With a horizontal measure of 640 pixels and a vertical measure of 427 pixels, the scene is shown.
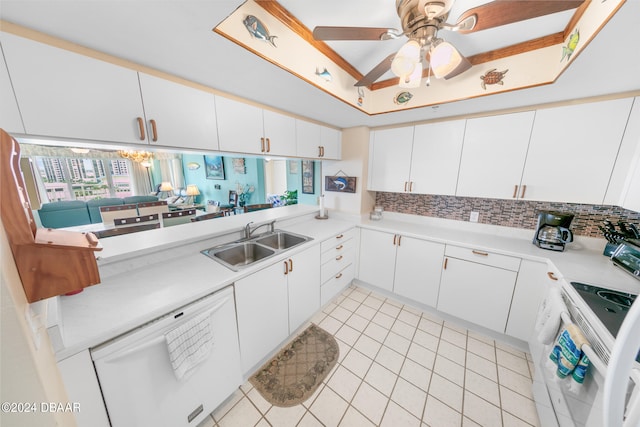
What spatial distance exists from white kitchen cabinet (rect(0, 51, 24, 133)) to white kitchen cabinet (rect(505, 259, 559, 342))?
319 centimetres

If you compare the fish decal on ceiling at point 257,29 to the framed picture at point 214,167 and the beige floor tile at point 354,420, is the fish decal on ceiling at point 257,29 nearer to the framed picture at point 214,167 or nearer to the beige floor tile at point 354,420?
the beige floor tile at point 354,420

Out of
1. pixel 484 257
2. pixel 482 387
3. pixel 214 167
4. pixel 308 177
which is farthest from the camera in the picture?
pixel 214 167

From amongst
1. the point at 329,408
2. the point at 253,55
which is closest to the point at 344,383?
the point at 329,408

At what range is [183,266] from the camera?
1401 millimetres

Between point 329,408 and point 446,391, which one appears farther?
point 446,391

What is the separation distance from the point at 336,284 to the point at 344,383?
954mm

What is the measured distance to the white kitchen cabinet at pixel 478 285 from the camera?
5.81 feet

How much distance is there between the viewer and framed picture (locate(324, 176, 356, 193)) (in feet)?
8.85

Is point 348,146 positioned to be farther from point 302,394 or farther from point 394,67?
point 302,394

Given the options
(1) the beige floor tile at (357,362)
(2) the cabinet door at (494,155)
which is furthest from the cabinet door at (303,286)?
(2) the cabinet door at (494,155)

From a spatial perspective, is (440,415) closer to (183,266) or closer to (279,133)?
(183,266)

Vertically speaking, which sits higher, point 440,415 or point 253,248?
point 253,248

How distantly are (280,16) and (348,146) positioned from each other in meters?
1.71

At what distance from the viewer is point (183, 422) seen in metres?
1.11
